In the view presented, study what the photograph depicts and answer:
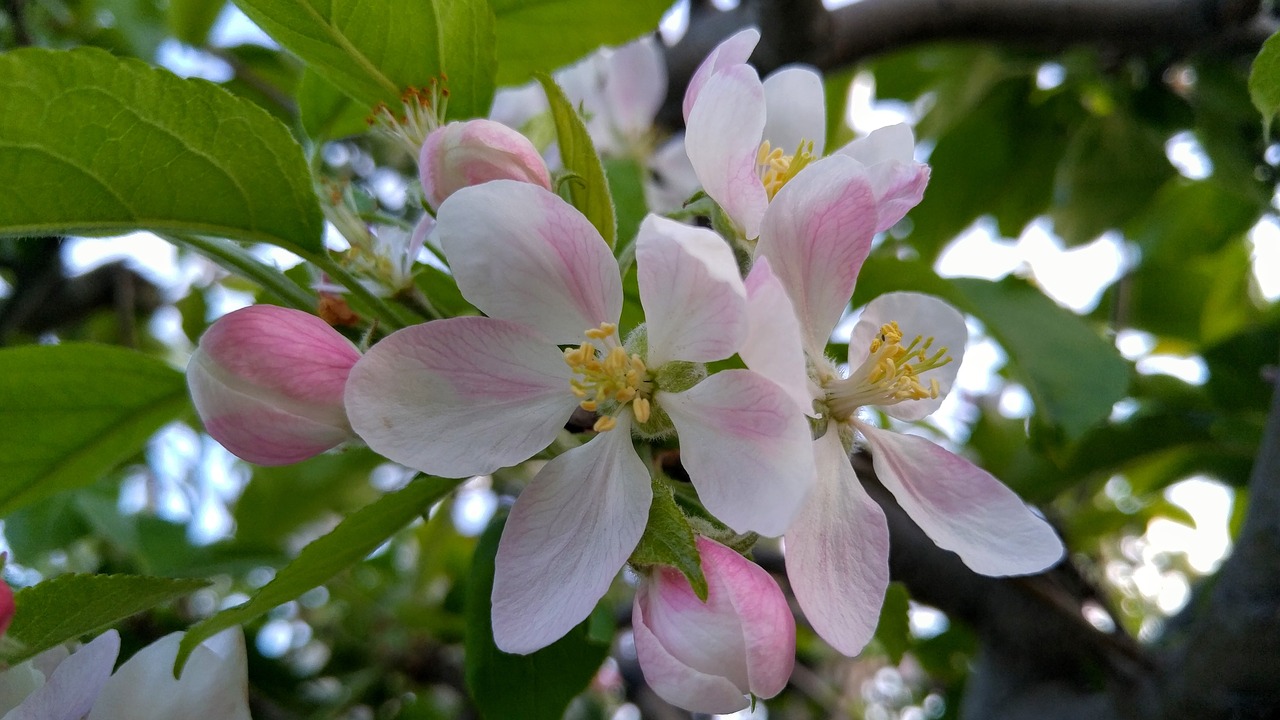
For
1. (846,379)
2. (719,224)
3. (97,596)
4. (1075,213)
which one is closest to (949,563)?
(846,379)

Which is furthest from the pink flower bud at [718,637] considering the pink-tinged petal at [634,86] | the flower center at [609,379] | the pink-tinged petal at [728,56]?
the pink-tinged petal at [634,86]

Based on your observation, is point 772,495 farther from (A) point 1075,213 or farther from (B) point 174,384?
(A) point 1075,213

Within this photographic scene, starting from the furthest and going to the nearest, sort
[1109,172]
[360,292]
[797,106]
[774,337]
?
[1109,172]
[797,106]
[360,292]
[774,337]

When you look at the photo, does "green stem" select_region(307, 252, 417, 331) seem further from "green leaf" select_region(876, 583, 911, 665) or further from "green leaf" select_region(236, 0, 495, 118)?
"green leaf" select_region(876, 583, 911, 665)

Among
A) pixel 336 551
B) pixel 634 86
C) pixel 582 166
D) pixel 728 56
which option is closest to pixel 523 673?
pixel 336 551

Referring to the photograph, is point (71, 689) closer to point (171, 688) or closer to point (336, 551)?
point (171, 688)

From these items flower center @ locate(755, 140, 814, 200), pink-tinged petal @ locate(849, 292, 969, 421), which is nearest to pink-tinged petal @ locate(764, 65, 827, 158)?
flower center @ locate(755, 140, 814, 200)

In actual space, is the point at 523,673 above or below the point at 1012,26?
below

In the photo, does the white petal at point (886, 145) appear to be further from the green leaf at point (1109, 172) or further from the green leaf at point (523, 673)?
the green leaf at point (1109, 172)
